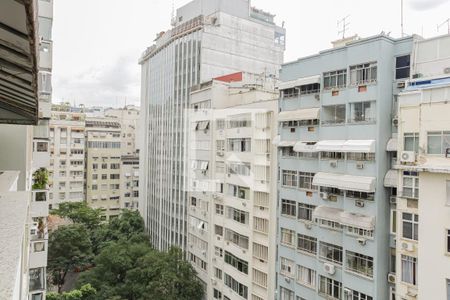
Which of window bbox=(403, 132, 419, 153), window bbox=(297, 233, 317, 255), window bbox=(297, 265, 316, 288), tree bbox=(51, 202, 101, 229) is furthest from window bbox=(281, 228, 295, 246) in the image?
tree bbox=(51, 202, 101, 229)

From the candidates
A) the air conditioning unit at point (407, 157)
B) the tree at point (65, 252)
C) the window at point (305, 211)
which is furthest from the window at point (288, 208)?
the tree at point (65, 252)

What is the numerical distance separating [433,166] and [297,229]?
549 cm

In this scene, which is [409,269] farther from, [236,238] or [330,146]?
[236,238]

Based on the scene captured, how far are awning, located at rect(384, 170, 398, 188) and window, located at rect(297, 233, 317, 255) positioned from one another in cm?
325

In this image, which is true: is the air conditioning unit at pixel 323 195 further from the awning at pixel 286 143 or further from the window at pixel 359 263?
the awning at pixel 286 143

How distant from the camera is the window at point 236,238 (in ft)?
51.2

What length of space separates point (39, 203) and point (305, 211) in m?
8.24

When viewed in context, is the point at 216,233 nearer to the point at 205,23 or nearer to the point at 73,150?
the point at 205,23

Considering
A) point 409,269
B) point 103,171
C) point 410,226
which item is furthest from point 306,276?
point 103,171

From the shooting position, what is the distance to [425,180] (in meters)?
8.45

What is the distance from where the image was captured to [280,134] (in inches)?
537

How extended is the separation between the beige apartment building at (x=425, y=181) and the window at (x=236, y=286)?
738 cm

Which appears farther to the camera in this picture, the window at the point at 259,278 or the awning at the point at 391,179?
the window at the point at 259,278

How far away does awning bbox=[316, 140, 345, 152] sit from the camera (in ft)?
35.2
